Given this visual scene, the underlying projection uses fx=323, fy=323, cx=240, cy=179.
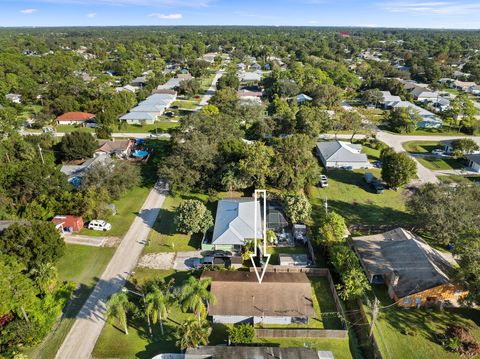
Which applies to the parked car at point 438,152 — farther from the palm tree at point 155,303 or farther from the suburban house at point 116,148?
the palm tree at point 155,303

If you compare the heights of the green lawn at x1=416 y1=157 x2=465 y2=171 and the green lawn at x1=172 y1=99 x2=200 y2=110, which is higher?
the green lawn at x1=172 y1=99 x2=200 y2=110

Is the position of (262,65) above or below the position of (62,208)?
above

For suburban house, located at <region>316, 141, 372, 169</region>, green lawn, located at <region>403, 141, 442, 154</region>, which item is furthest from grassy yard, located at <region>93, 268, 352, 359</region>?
green lawn, located at <region>403, 141, 442, 154</region>

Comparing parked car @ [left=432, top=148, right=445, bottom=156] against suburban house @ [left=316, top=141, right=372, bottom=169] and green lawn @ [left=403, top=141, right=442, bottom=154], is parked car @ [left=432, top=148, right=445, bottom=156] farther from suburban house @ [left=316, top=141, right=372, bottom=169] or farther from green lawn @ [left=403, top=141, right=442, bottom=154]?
suburban house @ [left=316, top=141, right=372, bottom=169]

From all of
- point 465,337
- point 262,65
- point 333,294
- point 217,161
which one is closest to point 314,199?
point 217,161

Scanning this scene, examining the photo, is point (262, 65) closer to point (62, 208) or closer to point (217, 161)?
point (217, 161)

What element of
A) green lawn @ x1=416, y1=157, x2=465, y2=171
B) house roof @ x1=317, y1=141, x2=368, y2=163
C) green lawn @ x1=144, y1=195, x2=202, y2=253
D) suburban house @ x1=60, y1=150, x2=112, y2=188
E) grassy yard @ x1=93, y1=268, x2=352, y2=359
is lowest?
grassy yard @ x1=93, y1=268, x2=352, y2=359
